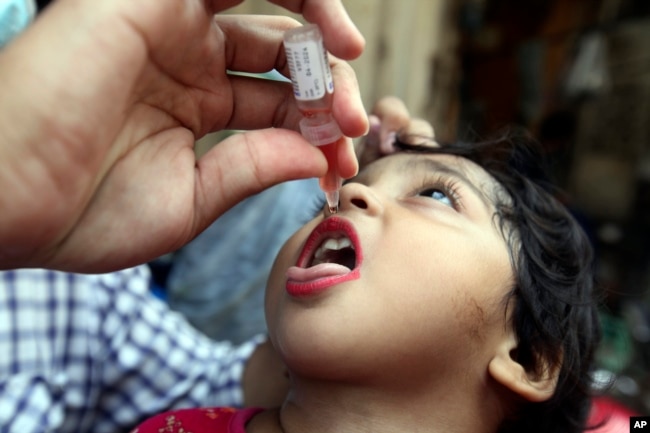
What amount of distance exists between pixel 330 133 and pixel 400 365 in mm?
397

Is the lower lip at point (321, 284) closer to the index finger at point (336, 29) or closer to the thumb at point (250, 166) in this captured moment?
the thumb at point (250, 166)

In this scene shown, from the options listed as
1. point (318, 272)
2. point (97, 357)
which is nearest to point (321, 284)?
point (318, 272)

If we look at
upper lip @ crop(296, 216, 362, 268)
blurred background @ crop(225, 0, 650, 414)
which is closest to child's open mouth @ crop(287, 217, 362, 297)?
upper lip @ crop(296, 216, 362, 268)

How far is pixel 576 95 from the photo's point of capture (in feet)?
12.5

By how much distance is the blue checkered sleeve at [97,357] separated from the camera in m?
1.09

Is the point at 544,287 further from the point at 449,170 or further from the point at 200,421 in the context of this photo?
the point at 200,421

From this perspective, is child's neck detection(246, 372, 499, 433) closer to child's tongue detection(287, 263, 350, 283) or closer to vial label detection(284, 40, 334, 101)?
child's tongue detection(287, 263, 350, 283)

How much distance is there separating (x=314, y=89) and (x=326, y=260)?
33cm

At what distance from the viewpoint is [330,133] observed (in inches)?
32.3

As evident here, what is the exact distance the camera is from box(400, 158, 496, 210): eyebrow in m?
1.03

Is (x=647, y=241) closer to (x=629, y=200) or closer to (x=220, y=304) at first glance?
(x=629, y=200)

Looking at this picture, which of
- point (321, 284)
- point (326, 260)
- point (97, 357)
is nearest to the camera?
point (321, 284)

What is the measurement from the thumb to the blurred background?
6.23ft

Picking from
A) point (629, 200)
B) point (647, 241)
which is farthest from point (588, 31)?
point (647, 241)
